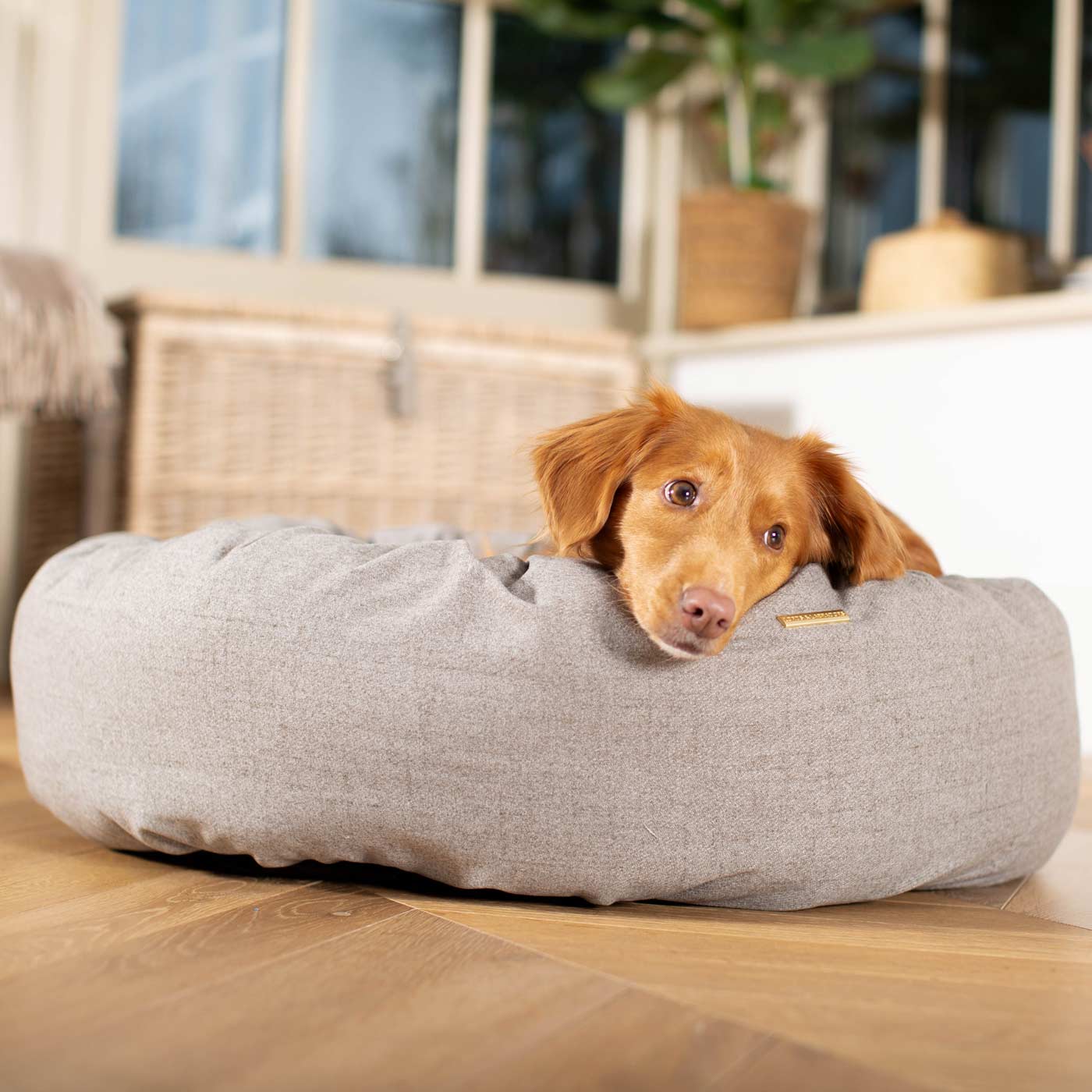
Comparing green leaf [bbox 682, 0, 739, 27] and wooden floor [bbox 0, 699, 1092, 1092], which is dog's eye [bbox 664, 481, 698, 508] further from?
green leaf [bbox 682, 0, 739, 27]

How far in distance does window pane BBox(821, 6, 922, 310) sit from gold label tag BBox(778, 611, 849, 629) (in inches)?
108

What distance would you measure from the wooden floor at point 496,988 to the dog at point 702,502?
0.39 meters

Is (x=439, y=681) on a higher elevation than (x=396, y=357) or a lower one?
lower

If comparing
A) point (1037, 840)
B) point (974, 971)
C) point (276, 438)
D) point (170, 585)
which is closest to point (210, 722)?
point (170, 585)

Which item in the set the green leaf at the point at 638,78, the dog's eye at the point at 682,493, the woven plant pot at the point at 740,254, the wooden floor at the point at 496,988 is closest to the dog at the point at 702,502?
the dog's eye at the point at 682,493

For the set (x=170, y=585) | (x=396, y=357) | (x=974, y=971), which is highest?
(x=396, y=357)

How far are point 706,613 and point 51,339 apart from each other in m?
1.94

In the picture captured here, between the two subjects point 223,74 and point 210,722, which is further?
point 223,74

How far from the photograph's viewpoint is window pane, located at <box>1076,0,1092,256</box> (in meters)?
3.32

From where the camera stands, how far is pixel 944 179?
3727 millimetres

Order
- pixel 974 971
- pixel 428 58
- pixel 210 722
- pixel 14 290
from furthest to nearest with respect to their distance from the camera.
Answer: pixel 428 58
pixel 14 290
pixel 210 722
pixel 974 971

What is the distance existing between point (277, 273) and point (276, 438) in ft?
3.10

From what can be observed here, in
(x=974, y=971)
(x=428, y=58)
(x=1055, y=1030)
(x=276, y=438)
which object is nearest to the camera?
(x=1055, y=1030)

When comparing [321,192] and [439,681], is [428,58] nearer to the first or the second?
[321,192]
